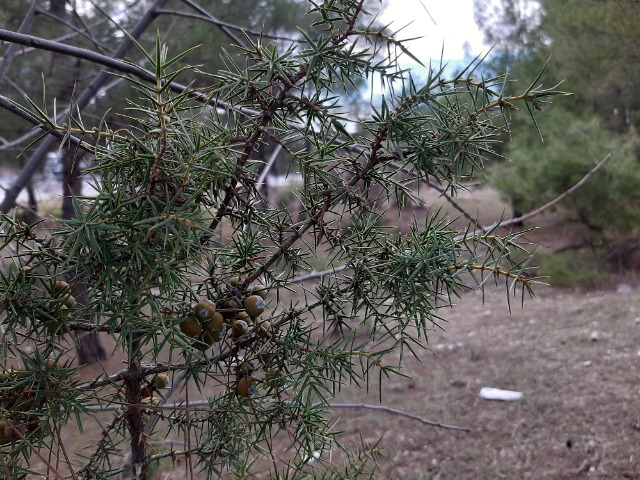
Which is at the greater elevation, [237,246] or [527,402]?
[237,246]

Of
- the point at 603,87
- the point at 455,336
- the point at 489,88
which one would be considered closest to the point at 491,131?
the point at 489,88

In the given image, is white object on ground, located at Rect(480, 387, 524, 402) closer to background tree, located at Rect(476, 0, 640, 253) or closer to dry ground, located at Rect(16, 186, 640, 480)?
dry ground, located at Rect(16, 186, 640, 480)

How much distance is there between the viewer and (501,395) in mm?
3533

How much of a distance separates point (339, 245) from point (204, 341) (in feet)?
0.66

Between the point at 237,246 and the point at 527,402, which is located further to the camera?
the point at 527,402

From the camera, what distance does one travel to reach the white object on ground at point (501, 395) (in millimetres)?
3480

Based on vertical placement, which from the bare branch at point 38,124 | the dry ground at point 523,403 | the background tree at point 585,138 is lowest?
the dry ground at point 523,403

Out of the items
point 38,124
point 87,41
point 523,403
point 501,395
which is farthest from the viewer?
point 87,41


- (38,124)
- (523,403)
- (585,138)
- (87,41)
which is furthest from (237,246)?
(585,138)

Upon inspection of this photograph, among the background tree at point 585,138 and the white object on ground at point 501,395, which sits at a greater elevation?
the background tree at point 585,138

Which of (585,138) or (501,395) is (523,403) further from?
(585,138)

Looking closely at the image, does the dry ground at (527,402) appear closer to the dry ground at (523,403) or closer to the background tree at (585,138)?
the dry ground at (523,403)

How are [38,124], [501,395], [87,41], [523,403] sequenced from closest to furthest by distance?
[38,124] < [523,403] < [501,395] < [87,41]

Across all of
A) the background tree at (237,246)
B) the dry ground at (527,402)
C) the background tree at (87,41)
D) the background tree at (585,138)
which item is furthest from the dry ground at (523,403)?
the background tree at (87,41)
